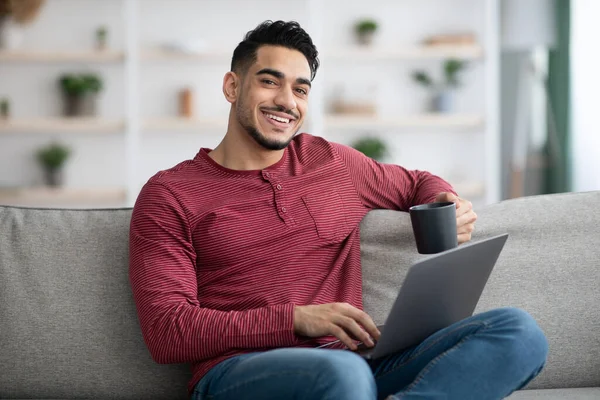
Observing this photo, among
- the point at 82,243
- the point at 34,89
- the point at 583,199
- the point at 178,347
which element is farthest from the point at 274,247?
the point at 34,89

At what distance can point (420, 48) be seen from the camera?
5496mm

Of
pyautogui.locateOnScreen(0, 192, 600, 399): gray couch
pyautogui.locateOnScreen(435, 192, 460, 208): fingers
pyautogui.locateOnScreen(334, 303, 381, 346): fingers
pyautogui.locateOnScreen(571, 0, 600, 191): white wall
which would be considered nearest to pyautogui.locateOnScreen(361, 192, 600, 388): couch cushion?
pyautogui.locateOnScreen(0, 192, 600, 399): gray couch

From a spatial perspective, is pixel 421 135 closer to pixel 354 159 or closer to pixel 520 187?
pixel 520 187

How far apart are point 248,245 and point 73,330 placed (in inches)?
18.6

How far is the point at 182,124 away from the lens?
17.6 feet

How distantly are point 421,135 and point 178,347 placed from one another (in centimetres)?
436

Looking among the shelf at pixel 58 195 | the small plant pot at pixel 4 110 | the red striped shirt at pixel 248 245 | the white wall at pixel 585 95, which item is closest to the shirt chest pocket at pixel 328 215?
the red striped shirt at pixel 248 245

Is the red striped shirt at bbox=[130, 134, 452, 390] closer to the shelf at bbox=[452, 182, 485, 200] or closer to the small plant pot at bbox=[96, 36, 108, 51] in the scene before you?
the shelf at bbox=[452, 182, 485, 200]

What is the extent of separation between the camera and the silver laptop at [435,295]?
4.85 feet

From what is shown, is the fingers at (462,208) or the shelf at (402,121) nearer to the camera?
the fingers at (462,208)

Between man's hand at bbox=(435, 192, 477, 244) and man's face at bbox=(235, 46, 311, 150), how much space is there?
1.43 feet

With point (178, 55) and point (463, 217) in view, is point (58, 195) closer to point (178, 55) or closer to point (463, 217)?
point (178, 55)

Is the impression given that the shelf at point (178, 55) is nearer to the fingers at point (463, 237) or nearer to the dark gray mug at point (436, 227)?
the fingers at point (463, 237)

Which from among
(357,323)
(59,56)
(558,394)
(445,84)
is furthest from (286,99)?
(445,84)
